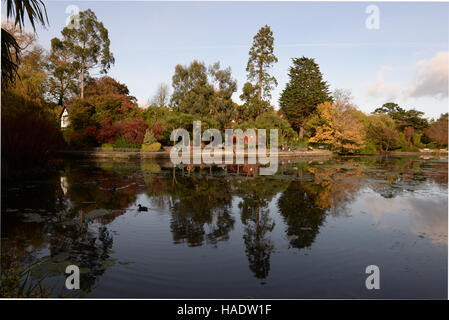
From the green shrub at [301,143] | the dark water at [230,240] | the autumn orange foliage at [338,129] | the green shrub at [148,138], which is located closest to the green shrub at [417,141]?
the autumn orange foliage at [338,129]

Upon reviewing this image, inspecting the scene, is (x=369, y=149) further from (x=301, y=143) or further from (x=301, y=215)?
(x=301, y=215)

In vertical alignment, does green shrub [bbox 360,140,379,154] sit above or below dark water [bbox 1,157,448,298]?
above

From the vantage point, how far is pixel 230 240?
581 cm

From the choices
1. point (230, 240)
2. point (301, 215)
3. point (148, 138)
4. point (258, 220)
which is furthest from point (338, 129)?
point (230, 240)

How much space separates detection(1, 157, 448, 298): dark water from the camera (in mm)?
4078

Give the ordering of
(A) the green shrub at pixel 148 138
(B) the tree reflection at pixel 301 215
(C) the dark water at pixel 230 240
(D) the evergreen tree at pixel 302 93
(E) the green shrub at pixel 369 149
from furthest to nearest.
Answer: (D) the evergreen tree at pixel 302 93, (E) the green shrub at pixel 369 149, (A) the green shrub at pixel 148 138, (B) the tree reflection at pixel 301 215, (C) the dark water at pixel 230 240

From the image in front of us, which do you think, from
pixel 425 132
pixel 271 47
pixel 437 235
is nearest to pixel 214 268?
pixel 437 235

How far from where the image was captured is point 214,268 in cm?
454

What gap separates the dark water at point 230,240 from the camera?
4.08 m

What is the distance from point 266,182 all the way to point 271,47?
27.9m

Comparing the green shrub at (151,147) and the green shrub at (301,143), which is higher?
the green shrub at (301,143)

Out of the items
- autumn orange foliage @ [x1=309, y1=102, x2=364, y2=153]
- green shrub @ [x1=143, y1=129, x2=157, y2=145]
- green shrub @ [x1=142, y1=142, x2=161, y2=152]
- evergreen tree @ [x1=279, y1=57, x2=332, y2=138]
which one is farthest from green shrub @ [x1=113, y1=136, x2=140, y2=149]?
evergreen tree @ [x1=279, y1=57, x2=332, y2=138]

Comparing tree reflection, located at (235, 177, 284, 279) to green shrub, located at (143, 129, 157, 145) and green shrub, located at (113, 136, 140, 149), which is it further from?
green shrub, located at (113, 136, 140, 149)

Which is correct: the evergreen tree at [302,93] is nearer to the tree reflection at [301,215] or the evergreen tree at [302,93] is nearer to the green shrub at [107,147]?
the green shrub at [107,147]
